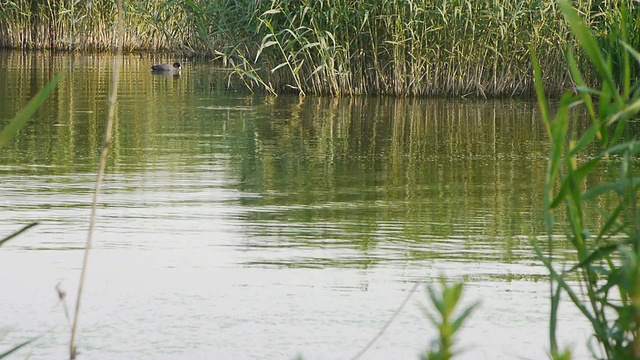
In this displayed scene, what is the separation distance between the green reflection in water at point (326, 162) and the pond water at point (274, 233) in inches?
0.7

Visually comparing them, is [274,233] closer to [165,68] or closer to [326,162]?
[326,162]

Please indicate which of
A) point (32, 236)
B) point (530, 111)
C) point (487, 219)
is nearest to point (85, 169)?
point (32, 236)

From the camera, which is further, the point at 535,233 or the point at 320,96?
the point at 320,96

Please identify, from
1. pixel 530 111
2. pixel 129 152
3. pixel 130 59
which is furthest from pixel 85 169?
pixel 130 59

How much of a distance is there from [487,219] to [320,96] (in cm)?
597

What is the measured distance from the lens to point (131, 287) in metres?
4.12

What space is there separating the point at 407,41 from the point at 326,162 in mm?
4018

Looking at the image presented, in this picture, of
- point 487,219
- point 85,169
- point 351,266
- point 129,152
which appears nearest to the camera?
point 351,266

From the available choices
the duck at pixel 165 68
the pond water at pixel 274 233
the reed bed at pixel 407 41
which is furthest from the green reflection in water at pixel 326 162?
the duck at pixel 165 68

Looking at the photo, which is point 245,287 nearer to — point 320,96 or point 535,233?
point 535,233

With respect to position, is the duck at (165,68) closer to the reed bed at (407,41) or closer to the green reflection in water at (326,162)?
the green reflection in water at (326,162)

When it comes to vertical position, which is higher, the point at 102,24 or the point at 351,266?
the point at 102,24

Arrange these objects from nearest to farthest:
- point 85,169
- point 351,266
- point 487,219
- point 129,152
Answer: point 351,266 < point 487,219 < point 85,169 < point 129,152

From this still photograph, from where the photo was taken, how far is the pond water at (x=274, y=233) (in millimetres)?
3631
